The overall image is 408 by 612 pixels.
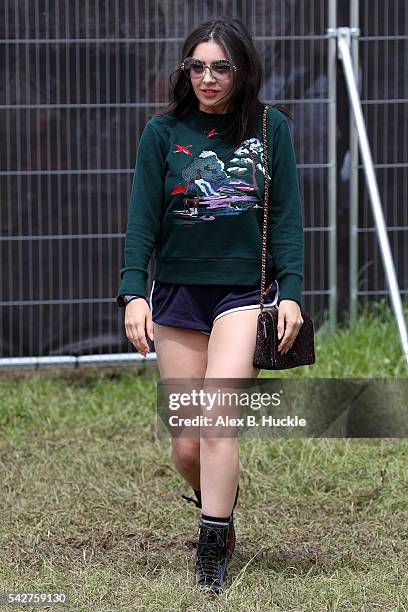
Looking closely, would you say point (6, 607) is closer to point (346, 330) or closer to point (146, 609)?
point (146, 609)

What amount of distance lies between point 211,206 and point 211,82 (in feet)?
1.29

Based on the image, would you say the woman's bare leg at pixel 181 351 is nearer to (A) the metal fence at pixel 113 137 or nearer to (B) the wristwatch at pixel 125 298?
(B) the wristwatch at pixel 125 298

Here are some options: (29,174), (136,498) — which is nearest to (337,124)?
(29,174)

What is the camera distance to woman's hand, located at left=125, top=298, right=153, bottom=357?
3.87 meters

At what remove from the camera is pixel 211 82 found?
3.87 metres

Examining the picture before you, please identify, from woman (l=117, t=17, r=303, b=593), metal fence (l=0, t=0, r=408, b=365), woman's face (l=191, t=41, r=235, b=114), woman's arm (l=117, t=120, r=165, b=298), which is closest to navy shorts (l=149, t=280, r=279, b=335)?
woman (l=117, t=17, r=303, b=593)

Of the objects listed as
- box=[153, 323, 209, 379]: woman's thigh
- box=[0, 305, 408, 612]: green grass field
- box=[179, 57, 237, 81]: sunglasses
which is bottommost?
box=[0, 305, 408, 612]: green grass field

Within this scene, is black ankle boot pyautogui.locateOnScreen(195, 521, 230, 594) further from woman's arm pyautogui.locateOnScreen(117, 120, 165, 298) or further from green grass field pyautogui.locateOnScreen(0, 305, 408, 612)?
woman's arm pyautogui.locateOnScreen(117, 120, 165, 298)

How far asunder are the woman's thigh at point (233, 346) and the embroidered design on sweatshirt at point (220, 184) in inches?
13.1

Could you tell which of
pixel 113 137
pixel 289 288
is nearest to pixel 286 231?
pixel 289 288

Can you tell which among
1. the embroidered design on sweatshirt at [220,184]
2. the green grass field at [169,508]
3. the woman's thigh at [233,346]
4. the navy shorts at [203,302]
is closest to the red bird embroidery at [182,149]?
the embroidered design on sweatshirt at [220,184]

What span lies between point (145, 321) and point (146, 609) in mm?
902

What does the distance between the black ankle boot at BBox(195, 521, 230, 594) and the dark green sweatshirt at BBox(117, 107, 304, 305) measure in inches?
Answer: 31.3

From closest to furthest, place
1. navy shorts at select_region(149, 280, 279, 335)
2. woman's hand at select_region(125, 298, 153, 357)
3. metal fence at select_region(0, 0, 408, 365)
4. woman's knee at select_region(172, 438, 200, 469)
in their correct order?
1. woman's hand at select_region(125, 298, 153, 357)
2. navy shorts at select_region(149, 280, 279, 335)
3. woman's knee at select_region(172, 438, 200, 469)
4. metal fence at select_region(0, 0, 408, 365)
